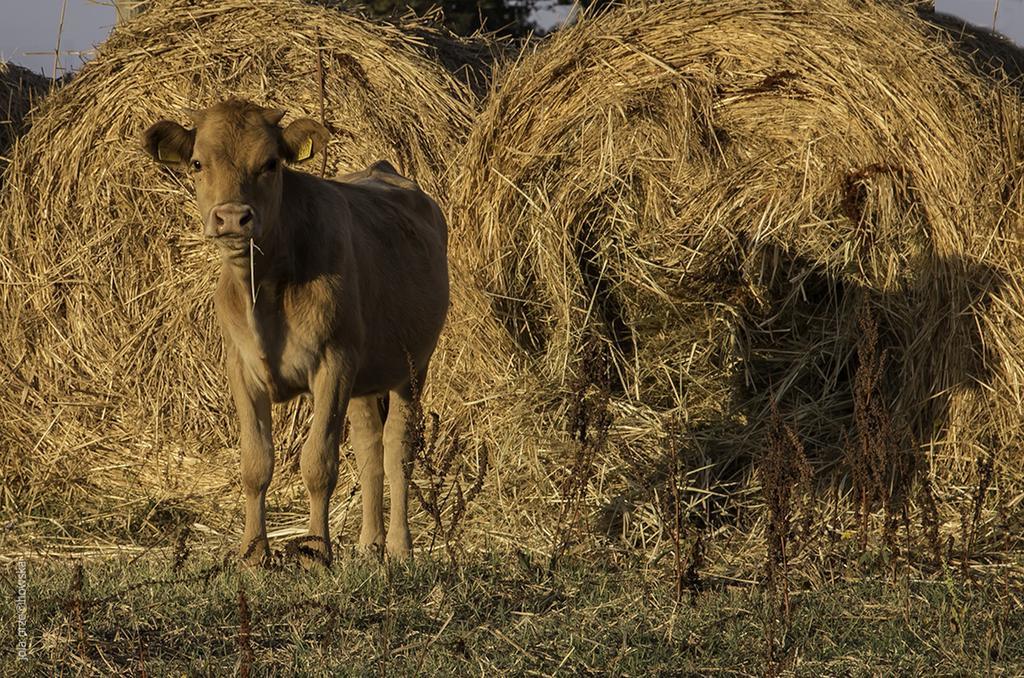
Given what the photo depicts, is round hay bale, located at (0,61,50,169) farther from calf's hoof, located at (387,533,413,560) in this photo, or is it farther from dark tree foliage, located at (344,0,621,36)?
dark tree foliage, located at (344,0,621,36)

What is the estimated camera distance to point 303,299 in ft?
18.7

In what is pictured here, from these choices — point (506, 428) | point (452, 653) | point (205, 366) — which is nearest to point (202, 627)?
point (452, 653)

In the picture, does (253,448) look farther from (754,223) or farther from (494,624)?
(754,223)

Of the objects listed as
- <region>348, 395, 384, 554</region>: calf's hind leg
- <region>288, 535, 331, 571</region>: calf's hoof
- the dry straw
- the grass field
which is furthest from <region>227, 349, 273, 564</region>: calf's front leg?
the dry straw

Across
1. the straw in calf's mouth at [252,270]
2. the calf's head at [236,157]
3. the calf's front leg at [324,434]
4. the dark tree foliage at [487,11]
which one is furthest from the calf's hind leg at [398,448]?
the dark tree foliage at [487,11]

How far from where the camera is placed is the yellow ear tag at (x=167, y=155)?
547 centimetres

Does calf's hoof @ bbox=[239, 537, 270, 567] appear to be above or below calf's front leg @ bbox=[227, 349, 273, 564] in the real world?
below

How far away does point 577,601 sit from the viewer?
A: 4844 millimetres

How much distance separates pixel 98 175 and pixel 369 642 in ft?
14.1

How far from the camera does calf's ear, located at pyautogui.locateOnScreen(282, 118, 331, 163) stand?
553cm

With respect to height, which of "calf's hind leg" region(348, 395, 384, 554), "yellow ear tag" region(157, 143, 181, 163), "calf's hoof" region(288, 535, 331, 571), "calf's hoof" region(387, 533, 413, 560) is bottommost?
"calf's hoof" region(387, 533, 413, 560)

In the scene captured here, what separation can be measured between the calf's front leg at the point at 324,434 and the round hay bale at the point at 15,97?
3.20 meters

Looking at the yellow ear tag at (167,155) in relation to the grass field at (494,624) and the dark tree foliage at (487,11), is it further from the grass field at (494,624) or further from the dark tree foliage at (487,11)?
the dark tree foliage at (487,11)

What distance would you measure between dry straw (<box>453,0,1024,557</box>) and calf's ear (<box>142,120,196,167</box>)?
2159mm
